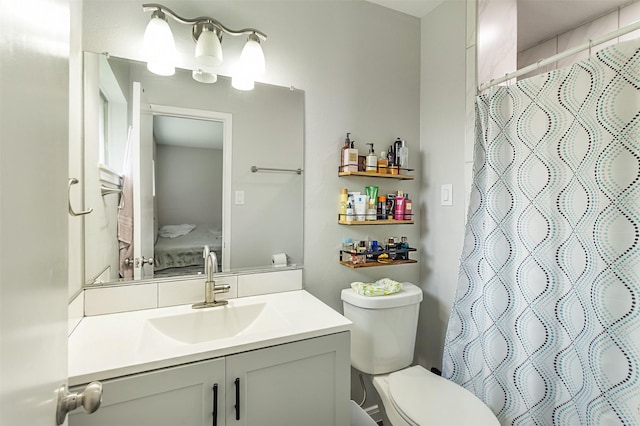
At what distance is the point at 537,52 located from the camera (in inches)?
88.8

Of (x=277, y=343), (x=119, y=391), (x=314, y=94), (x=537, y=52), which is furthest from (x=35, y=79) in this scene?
(x=537, y=52)

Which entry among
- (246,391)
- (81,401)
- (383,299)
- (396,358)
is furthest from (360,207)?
(81,401)

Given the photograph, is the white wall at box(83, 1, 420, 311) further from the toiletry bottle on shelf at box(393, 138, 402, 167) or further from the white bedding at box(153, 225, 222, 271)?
the white bedding at box(153, 225, 222, 271)

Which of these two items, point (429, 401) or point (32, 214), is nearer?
point (32, 214)

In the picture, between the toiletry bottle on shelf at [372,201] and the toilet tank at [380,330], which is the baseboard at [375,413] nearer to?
the toilet tank at [380,330]

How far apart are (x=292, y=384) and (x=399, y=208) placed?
1.05m

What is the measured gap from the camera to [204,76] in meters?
1.38

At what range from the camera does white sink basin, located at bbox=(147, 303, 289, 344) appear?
Result: 3.90ft

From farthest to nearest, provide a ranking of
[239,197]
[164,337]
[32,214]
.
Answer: [239,197] < [164,337] < [32,214]

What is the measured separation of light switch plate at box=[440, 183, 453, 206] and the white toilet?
0.51 m

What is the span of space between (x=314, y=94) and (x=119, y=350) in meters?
1.36

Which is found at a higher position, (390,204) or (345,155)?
(345,155)

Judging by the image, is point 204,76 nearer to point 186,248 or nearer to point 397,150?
point 186,248

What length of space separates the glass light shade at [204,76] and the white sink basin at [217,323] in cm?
99
